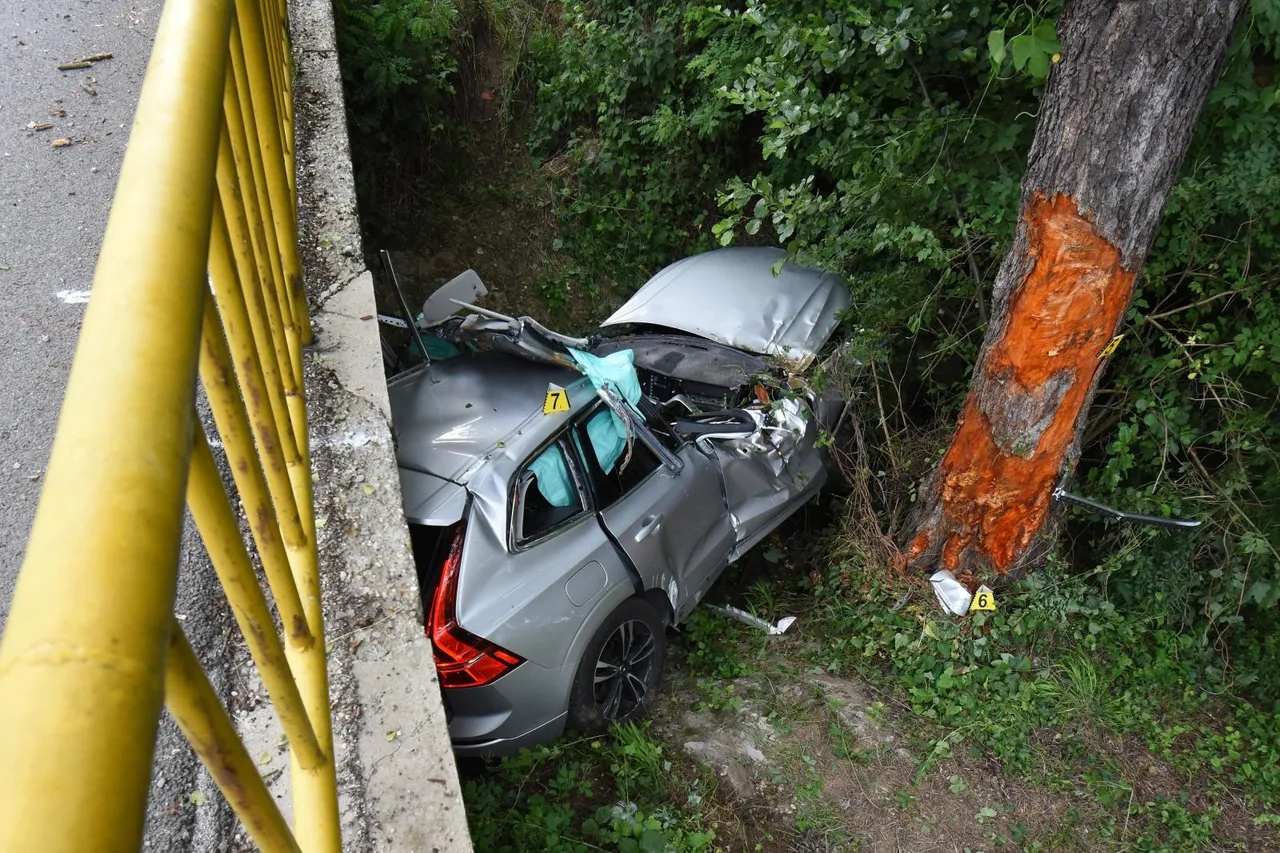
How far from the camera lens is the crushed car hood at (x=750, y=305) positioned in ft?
17.3

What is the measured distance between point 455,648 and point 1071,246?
2854mm

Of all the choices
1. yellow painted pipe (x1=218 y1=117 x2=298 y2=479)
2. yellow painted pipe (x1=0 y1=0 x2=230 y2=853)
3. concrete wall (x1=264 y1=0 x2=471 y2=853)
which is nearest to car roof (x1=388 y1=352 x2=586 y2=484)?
concrete wall (x1=264 y1=0 x2=471 y2=853)

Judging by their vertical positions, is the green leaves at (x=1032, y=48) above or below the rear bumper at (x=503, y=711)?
above

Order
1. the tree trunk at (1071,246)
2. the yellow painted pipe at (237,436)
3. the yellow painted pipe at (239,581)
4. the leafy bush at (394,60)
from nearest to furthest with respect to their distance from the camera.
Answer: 1. the yellow painted pipe at (239,581)
2. the yellow painted pipe at (237,436)
3. the tree trunk at (1071,246)
4. the leafy bush at (394,60)

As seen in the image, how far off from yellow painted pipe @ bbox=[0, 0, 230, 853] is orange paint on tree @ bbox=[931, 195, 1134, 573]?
3342 mm

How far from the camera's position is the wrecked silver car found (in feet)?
11.3

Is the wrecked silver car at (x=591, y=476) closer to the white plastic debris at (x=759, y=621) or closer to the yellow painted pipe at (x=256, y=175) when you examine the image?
the white plastic debris at (x=759, y=621)

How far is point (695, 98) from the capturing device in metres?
7.05

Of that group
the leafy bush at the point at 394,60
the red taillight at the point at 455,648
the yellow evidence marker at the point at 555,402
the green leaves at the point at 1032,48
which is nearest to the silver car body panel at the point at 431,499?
the red taillight at the point at 455,648

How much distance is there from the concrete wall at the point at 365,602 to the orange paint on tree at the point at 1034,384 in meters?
2.60

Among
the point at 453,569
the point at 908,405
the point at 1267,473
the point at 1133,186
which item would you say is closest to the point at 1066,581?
the point at 1267,473

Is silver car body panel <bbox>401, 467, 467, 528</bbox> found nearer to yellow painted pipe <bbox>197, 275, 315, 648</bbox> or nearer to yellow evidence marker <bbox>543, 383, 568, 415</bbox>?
yellow evidence marker <bbox>543, 383, 568, 415</bbox>

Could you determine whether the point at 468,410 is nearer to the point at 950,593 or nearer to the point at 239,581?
the point at 950,593

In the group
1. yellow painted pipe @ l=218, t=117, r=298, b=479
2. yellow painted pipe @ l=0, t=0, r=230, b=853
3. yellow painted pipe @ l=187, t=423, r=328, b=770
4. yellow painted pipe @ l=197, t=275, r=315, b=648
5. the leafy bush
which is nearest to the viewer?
yellow painted pipe @ l=0, t=0, r=230, b=853
